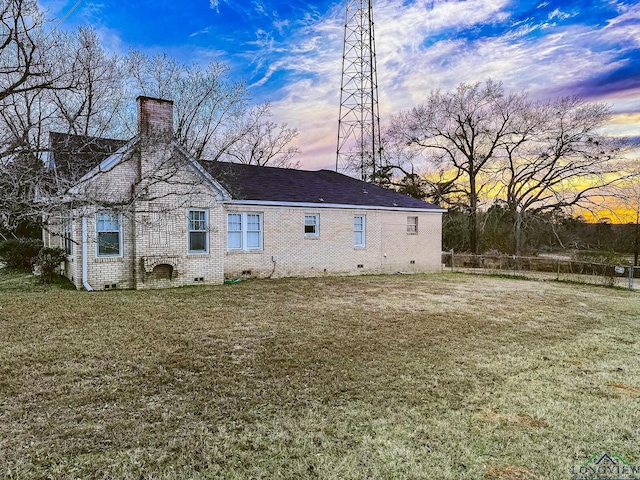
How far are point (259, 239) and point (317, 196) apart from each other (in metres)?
3.41

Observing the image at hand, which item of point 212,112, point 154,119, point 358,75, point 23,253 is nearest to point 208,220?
point 154,119

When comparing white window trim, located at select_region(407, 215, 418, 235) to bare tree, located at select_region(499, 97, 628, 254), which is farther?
bare tree, located at select_region(499, 97, 628, 254)

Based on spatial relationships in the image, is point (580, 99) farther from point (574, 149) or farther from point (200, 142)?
point (200, 142)

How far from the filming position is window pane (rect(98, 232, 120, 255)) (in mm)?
11773

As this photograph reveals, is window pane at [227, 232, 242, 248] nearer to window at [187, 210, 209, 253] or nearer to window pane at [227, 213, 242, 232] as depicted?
window pane at [227, 213, 242, 232]

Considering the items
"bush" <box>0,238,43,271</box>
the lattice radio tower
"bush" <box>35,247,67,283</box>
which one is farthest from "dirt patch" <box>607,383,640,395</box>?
the lattice radio tower

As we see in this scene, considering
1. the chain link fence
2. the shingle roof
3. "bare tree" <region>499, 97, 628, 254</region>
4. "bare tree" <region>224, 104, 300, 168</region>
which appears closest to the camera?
the shingle roof

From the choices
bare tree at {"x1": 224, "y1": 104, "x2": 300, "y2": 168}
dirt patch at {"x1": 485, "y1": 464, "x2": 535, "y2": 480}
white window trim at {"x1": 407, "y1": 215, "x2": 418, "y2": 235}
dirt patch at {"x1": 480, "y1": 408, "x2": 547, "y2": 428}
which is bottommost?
dirt patch at {"x1": 480, "y1": 408, "x2": 547, "y2": 428}

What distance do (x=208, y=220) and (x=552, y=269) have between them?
18.6 metres

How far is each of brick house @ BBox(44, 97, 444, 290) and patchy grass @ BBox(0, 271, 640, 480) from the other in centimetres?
281

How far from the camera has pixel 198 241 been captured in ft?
43.5

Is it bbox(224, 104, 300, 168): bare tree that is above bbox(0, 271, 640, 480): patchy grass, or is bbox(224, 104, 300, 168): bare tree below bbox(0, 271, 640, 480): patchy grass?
above

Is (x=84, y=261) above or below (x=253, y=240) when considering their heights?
below

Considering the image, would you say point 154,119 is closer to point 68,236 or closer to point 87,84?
point 87,84
